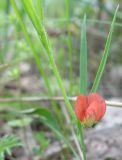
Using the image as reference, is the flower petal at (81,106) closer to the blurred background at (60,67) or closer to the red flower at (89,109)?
the red flower at (89,109)

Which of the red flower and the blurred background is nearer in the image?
the red flower

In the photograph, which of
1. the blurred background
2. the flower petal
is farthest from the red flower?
the blurred background

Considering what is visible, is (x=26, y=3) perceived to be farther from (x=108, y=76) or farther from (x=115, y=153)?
(x=108, y=76)

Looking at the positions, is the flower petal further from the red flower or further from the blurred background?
the blurred background

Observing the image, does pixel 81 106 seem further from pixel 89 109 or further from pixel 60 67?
pixel 60 67

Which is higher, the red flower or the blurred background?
the red flower

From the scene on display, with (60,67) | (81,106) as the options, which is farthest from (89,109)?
(60,67)

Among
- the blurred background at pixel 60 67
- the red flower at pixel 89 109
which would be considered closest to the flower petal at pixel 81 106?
the red flower at pixel 89 109
